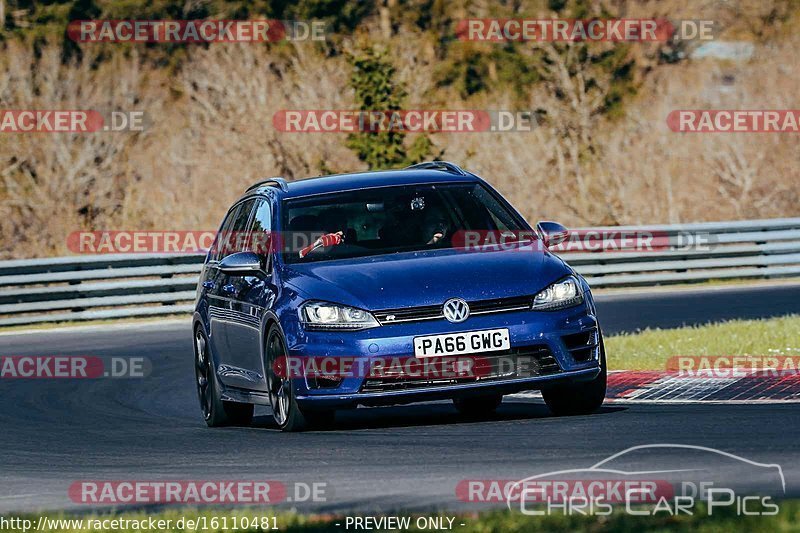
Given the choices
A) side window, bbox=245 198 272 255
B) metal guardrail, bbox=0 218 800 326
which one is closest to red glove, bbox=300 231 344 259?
side window, bbox=245 198 272 255

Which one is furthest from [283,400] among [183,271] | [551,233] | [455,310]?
[183,271]

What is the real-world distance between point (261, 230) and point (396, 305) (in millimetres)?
2120

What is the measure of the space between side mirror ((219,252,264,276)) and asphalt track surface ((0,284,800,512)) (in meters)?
1.11

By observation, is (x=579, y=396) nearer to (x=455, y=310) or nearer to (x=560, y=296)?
(x=560, y=296)

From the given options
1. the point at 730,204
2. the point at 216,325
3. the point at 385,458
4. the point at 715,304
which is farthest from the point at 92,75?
the point at 385,458

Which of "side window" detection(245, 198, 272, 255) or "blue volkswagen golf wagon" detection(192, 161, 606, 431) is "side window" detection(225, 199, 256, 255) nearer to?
"side window" detection(245, 198, 272, 255)

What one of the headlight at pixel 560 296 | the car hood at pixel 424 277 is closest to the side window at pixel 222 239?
the car hood at pixel 424 277

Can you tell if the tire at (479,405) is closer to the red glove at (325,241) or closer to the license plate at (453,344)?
the red glove at (325,241)

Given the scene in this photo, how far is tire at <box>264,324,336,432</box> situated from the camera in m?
Answer: 10.8

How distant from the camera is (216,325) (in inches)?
492

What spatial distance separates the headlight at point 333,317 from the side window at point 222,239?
2703 mm

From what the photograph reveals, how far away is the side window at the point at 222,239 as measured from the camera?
13.2 meters

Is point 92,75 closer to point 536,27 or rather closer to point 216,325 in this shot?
point 536,27

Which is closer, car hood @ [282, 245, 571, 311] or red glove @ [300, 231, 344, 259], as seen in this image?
car hood @ [282, 245, 571, 311]
